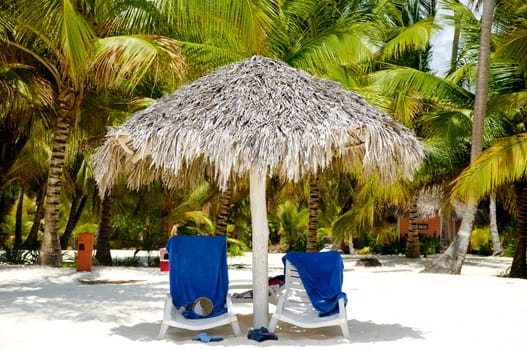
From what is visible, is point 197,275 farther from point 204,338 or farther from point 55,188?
point 55,188

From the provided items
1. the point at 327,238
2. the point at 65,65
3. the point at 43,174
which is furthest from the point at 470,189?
the point at 327,238

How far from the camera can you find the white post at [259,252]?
19.8ft

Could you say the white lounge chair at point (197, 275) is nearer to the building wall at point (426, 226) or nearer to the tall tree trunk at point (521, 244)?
the tall tree trunk at point (521, 244)

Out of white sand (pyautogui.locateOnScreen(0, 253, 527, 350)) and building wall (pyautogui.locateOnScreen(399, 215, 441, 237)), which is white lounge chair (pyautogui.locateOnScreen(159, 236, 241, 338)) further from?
building wall (pyautogui.locateOnScreen(399, 215, 441, 237))

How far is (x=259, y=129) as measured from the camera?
17.7 ft

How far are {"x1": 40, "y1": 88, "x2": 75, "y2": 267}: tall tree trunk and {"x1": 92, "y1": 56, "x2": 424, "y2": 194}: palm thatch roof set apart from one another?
265 inches

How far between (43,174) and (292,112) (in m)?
16.2

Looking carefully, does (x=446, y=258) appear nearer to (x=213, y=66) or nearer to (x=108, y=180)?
(x=213, y=66)

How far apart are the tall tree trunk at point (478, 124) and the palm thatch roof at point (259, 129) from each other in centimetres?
662

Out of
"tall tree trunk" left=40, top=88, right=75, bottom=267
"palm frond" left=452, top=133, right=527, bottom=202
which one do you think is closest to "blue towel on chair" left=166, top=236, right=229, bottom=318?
"palm frond" left=452, top=133, right=527, bottom=202

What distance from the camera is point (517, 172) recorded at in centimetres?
1090

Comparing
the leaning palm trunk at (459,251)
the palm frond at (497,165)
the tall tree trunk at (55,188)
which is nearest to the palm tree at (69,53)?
the tall tree trunk at (55,188)

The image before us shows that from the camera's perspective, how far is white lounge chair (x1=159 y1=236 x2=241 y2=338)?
5.78m

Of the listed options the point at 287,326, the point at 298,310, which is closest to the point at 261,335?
the point at 298,310
